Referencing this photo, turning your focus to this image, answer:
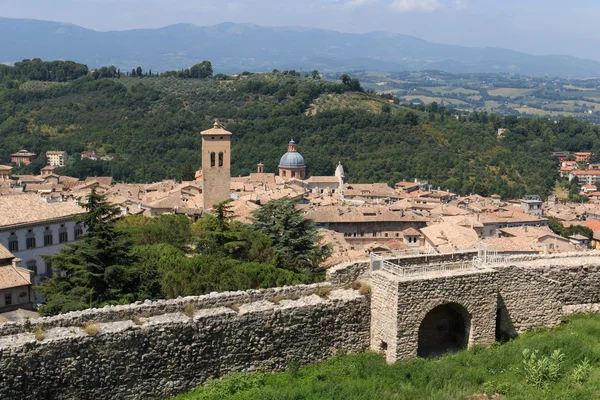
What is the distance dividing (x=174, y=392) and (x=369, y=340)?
3.46 meters

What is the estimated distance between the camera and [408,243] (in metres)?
43.4

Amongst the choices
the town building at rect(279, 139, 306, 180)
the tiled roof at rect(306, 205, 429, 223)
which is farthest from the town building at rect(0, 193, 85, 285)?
the town building at rect(279, 139, 306, 180)

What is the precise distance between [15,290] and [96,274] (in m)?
8.56

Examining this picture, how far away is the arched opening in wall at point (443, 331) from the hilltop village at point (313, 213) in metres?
2.22

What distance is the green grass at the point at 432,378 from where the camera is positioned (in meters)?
10.6

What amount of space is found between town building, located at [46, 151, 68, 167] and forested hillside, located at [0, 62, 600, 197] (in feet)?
8.56

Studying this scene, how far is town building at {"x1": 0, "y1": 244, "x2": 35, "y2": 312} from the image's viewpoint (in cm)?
2341

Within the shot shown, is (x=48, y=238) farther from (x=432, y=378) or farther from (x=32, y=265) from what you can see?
(x=432, y=378)

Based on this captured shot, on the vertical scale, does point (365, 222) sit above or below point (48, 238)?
below

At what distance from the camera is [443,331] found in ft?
43.8

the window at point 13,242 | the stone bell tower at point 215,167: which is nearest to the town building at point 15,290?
the window at point 13,242

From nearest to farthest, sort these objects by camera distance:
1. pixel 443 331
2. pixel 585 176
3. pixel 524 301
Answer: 1. pixel 524 301
2. pixel 443 331
3. pixel 585 176

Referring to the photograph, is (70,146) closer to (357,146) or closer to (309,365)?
(357,146)

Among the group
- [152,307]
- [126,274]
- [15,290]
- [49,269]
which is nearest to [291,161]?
[49,269]
